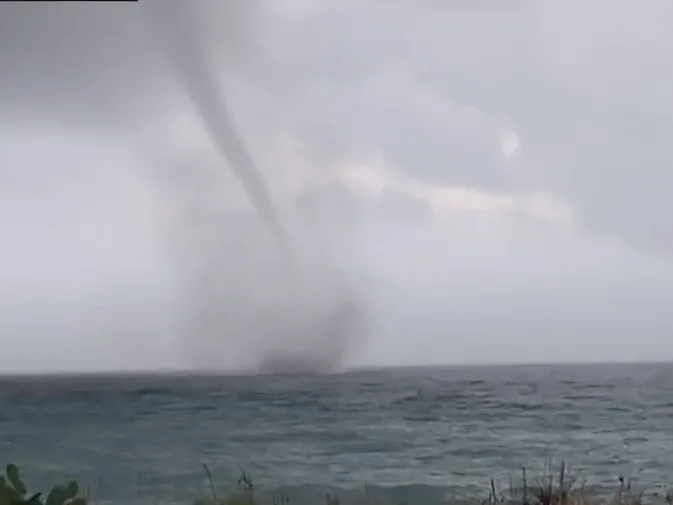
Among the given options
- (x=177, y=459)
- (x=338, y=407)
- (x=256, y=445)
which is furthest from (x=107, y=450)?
(x=338, y=407)

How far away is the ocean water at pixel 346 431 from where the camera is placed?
5309 millimetres

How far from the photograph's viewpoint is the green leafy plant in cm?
231

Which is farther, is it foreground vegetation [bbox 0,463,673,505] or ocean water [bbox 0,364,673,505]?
ocean water [bbox 0,364,673,505]

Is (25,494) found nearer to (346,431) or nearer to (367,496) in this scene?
(367,496)

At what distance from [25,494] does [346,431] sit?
578 centimetres

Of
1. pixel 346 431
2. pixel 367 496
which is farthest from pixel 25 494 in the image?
pixel 346 431

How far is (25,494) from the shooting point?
7.84ft

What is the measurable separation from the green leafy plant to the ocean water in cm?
156

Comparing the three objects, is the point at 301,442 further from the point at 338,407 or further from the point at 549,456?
the point at 549,456

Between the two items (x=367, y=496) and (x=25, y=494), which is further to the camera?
(x=367, y=496)

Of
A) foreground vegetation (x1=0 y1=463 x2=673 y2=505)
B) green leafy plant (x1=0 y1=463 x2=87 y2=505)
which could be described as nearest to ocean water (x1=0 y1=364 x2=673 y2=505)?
foreground vegetation (x1=0 y1=463 x2=673 y2=505)

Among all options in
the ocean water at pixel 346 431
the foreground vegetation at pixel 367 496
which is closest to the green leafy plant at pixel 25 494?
the foreground vegetation at pixel 367 496

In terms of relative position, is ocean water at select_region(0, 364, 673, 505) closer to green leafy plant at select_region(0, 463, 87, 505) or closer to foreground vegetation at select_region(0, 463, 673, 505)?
foreground vegetation at select_region(0, 463, 673, 505)

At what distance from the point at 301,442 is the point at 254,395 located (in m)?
3.03
